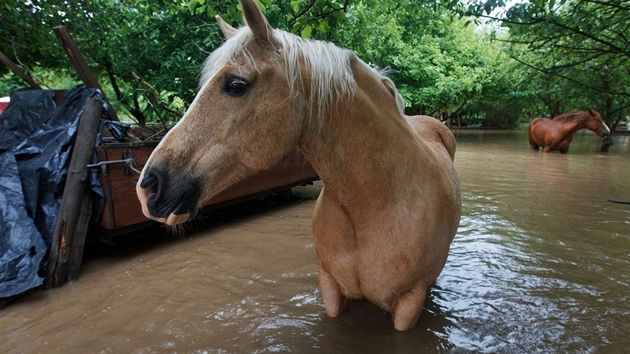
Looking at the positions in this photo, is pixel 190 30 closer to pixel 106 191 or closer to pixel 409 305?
pixel 106 191

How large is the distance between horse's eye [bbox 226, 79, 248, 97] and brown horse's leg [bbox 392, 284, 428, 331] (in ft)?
4.27

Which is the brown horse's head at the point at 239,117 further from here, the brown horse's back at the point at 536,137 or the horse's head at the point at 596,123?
the horse's head at the point at 596,123

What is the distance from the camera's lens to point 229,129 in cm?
119

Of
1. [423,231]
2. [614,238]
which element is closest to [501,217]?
[614,238]

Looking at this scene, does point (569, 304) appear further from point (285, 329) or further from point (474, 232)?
point (285, 329)

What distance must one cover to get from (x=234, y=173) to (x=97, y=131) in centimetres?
274

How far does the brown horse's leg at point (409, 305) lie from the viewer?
1.72 meters

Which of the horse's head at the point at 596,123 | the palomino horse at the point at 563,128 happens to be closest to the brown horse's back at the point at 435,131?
the palomino horse at the point at 563,128

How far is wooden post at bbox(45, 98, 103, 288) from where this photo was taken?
284cm

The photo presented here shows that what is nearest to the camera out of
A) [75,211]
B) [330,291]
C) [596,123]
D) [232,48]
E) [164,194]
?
[164,194]

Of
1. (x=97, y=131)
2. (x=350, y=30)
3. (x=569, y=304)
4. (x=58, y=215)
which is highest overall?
(x=350, y=30)

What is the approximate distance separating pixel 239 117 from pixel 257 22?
0.35 meters

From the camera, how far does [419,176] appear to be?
1.63 m

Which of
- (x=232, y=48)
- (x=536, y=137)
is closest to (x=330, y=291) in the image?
(x=232, y=48)
